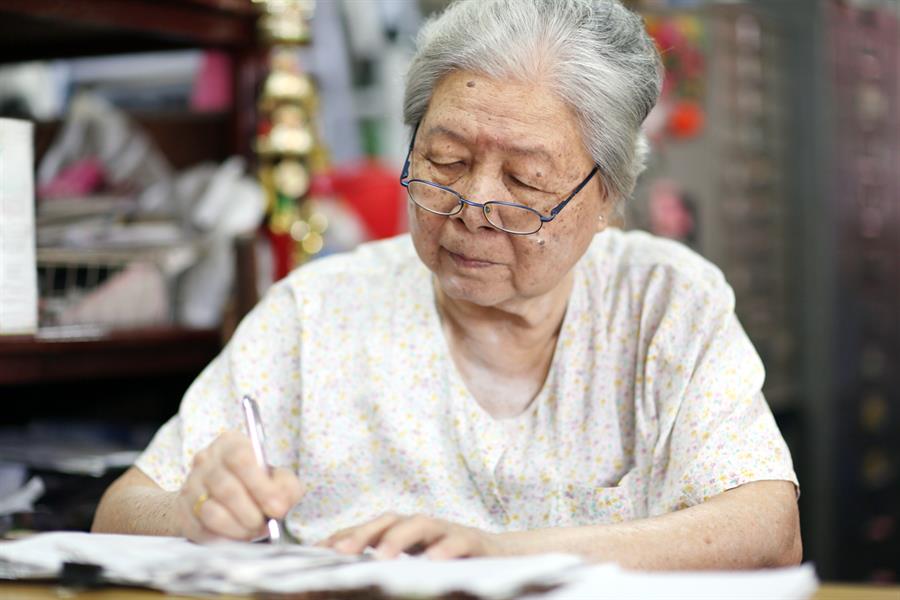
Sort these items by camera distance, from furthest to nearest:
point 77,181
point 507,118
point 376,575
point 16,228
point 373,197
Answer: point 373,197 → point 77,181 → point 16,228 → point 507,118 → point 376,575

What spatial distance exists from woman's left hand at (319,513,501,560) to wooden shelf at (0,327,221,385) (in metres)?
0.75

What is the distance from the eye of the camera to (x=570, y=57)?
4.16 ft

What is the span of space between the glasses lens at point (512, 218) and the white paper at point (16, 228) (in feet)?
2.09

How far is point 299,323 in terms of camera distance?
146 cm

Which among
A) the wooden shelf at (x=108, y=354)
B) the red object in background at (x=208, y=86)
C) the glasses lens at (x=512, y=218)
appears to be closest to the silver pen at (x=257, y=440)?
the glasses lens at (x=512, y=218)

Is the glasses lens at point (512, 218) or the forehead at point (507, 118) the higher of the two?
the forehead at point (507, 118)

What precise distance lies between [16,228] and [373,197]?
7.21 ft

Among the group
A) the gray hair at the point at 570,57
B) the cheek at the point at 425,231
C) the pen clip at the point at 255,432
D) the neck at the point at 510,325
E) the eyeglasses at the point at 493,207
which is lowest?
the pen clip at the point at 255,432

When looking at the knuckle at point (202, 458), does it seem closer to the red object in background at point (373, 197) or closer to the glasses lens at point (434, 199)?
the glasses lens at point (434, 199)

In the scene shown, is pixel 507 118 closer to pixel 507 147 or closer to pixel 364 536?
pixel 507 147

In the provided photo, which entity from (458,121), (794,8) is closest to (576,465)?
(458,121)

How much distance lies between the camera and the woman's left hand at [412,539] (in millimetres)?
930

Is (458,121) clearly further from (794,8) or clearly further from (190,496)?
(794,8)

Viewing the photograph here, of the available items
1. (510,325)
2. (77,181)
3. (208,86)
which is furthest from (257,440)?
(208,86)
